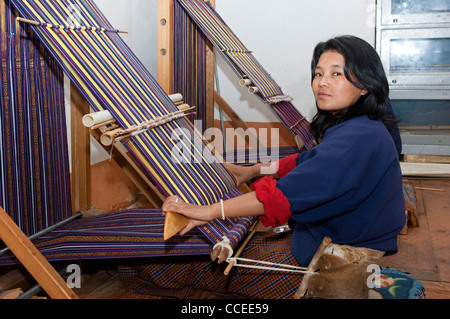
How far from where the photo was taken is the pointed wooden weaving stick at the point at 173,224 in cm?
171

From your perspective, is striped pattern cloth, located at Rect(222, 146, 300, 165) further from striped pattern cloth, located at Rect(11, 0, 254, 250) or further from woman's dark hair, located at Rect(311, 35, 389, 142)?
woman's dark hair, located at Rect(311, 35, 389, 142)

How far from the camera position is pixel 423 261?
9.56ft

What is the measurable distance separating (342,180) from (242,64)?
6.86ft

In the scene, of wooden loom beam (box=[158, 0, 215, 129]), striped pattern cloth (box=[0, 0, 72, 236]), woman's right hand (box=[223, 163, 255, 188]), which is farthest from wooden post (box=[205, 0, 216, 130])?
striped pattern cloth (box=[0, 0, 72, 236])

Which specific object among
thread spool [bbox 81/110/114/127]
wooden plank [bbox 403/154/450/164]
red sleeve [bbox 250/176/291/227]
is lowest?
wooden plank [bbox 403/154/450/164]

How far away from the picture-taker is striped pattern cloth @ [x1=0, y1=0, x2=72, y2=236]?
2137 millimetres

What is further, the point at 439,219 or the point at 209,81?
the point at 209,81

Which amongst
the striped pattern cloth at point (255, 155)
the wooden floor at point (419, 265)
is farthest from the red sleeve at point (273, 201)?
the striped pattern cloth at point (255, 155)

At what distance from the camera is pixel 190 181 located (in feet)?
6.53

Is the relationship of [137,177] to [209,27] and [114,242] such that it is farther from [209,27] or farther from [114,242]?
[209,27]

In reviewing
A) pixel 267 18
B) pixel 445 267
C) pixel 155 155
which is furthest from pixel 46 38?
pixel 267 18

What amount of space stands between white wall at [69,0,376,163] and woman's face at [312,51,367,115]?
10.4 ft

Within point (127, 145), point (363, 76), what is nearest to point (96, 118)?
point (127, 145)
